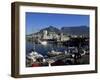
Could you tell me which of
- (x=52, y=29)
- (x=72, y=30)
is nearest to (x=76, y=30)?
(x=72, y=30)

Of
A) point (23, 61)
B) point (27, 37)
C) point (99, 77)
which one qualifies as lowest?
point (99, 77)

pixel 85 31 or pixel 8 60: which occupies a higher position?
pixel 85 31

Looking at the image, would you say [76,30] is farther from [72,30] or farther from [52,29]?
[52,29]

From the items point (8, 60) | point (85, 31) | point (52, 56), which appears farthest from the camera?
point (85, 31)

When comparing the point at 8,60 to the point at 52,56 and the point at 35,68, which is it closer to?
the point at 35,68

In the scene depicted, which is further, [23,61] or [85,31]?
[85,31]

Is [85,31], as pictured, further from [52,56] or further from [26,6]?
[26,6]

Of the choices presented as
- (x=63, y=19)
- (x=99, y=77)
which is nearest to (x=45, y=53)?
(x=63, y=19)

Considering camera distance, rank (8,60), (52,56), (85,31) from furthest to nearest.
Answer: (85,31) < (52,56) < (8,60)
